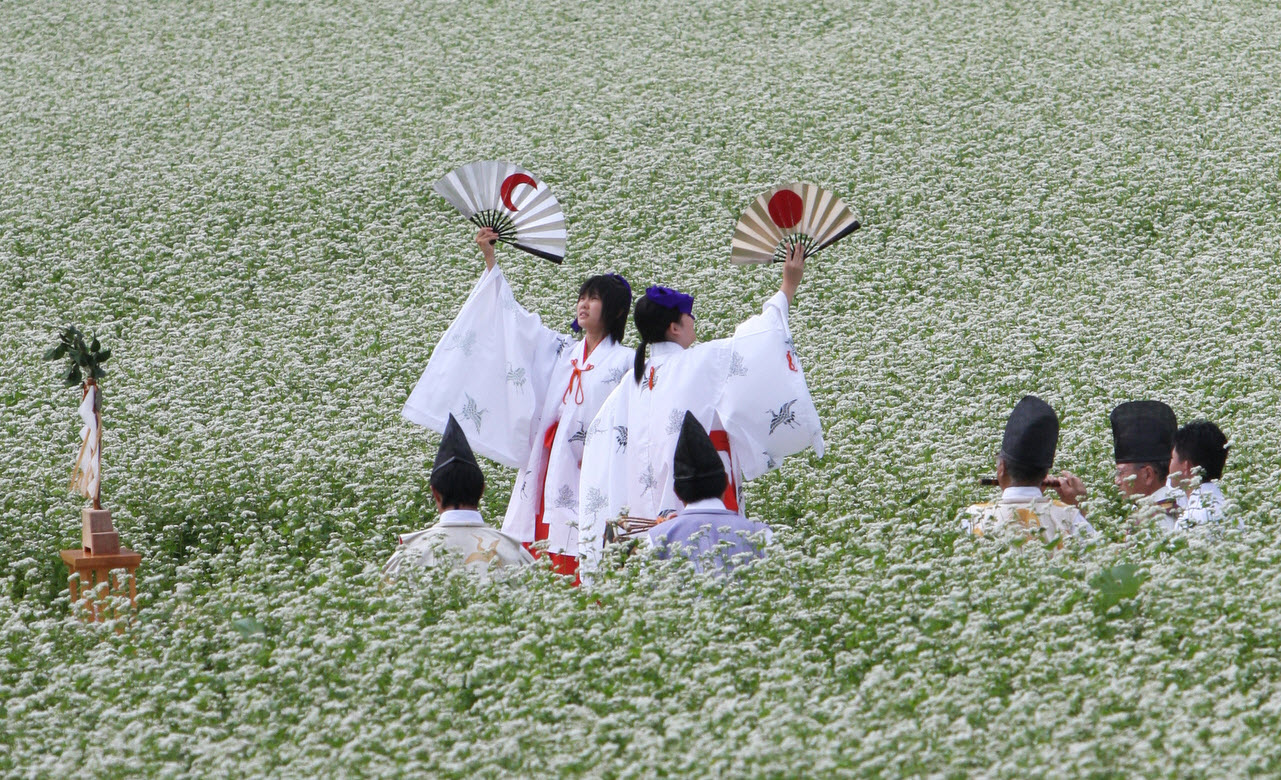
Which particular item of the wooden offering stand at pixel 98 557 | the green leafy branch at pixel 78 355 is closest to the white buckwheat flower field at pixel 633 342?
the wooden offering stand at pixel 98 557

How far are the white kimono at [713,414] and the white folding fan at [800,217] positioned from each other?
36cm

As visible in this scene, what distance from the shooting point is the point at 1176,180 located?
13867mm

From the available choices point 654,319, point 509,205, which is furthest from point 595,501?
point 509,205

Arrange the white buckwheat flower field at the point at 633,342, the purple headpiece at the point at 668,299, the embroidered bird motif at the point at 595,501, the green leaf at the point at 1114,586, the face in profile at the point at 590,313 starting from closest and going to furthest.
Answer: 1. the white buckwheat flower field at the point at 633,342
2. the green leaf at the point at 1114,586
3. the purple headpiece at the point at 668,299
4. the embroidered bird motif at the point at 595,501
5. the face in profile at the point at 590,313

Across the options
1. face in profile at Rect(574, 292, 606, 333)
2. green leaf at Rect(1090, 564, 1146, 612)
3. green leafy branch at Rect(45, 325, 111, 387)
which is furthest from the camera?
green leafy branch at Rect(45, 325, 111, 387)

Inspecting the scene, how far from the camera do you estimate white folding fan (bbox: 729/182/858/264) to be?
22.2 feet

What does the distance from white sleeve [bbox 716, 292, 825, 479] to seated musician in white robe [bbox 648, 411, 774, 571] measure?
2.70 feet

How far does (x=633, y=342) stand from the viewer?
432 inches

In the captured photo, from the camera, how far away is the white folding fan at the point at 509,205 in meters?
7.40

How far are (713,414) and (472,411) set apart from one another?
1.31 m

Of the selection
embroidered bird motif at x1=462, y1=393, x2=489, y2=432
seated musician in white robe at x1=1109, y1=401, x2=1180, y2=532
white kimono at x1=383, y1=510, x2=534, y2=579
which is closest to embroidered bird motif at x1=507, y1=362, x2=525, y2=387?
embroidered bird motif at x1=462, y1=393, x2=489, y2=432

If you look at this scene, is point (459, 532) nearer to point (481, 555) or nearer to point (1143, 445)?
point (481, 555)

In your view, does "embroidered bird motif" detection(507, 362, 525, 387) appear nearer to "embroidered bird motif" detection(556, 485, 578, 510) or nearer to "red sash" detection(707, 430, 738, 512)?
"embroidered bird motif" detection(556, 485, 578, 510)

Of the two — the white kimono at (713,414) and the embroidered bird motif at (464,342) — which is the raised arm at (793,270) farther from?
the embroidered bird motif at (464,342)
